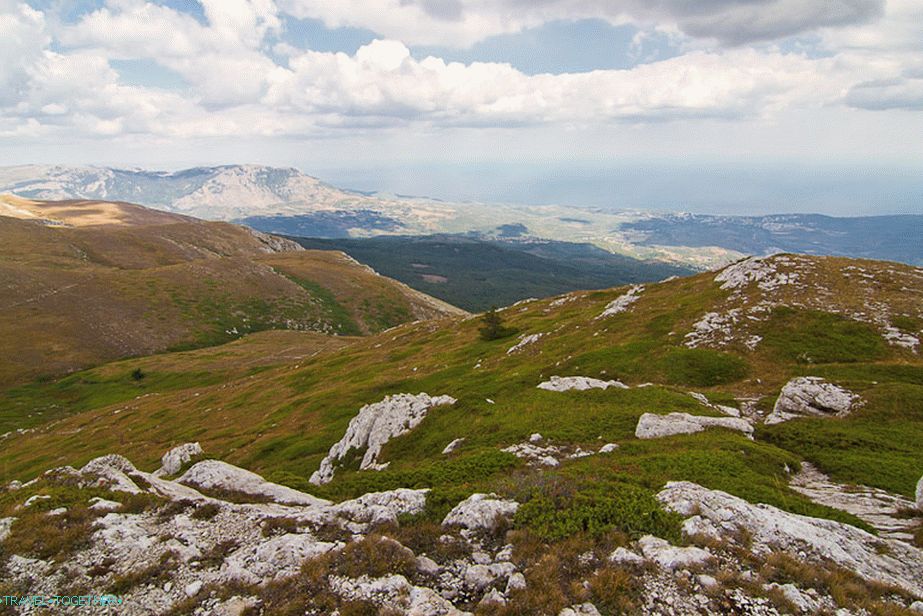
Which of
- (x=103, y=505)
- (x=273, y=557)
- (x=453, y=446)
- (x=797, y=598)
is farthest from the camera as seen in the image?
(x=453, y=446)

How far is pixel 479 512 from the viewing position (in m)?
15.3

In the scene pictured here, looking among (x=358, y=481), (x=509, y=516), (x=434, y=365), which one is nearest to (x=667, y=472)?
(x=509, y=516)

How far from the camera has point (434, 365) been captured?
225ft

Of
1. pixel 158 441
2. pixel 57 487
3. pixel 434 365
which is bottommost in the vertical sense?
pixel 158 441

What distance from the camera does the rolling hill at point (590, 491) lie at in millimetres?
12039

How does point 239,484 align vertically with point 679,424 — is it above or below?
below

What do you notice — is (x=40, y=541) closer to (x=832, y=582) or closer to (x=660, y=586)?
(x=660, y=586)

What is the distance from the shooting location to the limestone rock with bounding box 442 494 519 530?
49.1ft

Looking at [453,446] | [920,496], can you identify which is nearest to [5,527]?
[453,446]

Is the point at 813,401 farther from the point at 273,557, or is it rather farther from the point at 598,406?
the point at 273,557

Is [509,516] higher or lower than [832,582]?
lower

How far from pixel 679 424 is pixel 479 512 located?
54.3 feet

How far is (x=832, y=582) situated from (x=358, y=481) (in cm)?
1910

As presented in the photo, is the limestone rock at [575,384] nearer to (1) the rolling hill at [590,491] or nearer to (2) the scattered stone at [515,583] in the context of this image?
(1) the rolling hill at [590,491]
